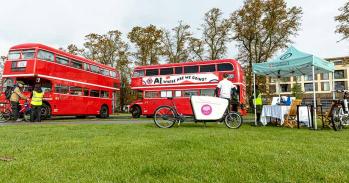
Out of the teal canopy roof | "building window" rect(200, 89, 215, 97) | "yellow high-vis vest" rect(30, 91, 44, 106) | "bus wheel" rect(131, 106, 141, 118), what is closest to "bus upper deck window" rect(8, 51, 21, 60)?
"yellow high-vis vest" rect(30, 91, 44, 106)

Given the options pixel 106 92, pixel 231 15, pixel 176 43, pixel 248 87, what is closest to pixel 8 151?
pixel 106 92

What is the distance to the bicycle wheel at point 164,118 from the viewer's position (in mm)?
9797

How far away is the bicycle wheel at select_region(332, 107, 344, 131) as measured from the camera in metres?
9.56

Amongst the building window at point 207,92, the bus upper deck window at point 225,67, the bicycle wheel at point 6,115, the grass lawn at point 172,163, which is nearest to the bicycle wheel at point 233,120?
the grass lawn at point 172,163

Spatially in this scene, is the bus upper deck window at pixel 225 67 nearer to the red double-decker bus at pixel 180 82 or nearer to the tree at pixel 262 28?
the red double-decker bus at pixel 180 82

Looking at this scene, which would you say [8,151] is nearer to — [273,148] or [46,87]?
[273,148]

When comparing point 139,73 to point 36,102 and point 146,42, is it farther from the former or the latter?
point 146,42

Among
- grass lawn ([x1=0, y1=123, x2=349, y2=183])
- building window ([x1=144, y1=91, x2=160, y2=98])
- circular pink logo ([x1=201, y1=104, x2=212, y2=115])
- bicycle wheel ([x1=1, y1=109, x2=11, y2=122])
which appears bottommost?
grass lawn ([x1=0, y1=123, x2=349, y2=183])

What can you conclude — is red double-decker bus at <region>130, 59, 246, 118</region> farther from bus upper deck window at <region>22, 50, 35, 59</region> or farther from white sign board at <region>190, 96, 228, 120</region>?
white sign board at <region>190, 96, 228, 120</region>

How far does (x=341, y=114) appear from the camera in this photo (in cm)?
1005

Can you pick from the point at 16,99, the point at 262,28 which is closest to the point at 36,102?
the point at 16,99

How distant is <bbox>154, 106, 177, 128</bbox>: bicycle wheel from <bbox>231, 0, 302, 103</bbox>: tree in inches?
882

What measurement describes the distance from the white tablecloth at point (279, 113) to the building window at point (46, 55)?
→ 11.7 meters

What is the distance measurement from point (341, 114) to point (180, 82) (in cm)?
1176
